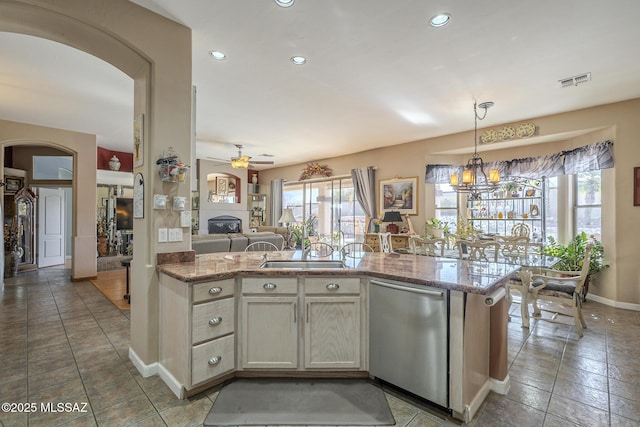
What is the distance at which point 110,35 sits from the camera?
88.8 inches

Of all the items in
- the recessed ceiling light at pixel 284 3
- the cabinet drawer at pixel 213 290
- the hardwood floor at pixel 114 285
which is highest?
the recessed ceiling light at pixel 284 3

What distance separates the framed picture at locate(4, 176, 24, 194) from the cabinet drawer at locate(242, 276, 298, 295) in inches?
279

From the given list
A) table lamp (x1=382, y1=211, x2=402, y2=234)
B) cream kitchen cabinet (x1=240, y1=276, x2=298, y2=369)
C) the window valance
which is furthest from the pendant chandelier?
cream kitchen cabinet (x1=240, y1=276, x2=298, y2=369)

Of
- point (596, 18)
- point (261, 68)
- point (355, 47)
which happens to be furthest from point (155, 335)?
point (596, 18)

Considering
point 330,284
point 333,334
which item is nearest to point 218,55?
point 330,284

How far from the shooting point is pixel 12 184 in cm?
634

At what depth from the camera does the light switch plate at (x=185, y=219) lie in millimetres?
2594

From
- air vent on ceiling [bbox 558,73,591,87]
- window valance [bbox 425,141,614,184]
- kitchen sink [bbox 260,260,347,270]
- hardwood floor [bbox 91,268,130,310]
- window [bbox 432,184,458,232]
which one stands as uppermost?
air vent on ceiling [bbox 558,73,591,87]

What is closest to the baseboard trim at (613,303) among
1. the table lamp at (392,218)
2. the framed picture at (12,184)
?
the table lamp at (392,218)

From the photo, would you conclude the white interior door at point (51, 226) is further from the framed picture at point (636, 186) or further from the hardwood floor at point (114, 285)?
the framed picture at point (636, 186)

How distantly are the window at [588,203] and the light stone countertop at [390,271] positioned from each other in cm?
359

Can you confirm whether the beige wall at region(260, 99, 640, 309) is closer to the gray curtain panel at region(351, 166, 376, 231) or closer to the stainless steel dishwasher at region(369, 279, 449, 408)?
the gray curtain panel at region(351, 166, 376, 231)

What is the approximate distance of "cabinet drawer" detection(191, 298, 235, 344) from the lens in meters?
2.11

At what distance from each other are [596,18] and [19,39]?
503 cm
